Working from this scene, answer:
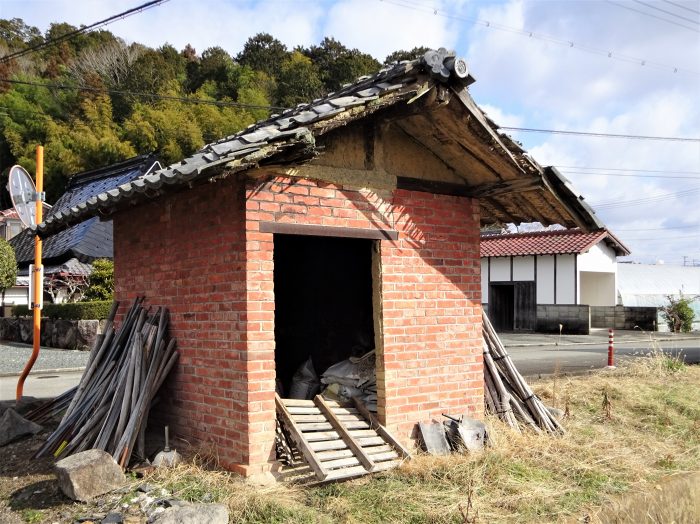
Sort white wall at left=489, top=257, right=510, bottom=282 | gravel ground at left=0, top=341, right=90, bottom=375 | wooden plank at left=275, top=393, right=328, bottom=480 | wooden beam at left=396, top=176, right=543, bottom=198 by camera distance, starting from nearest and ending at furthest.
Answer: wooden plank at left=275, top=393, right=328, bottom=480, wooden beam at left=396, top=176, right=543, bottom=198, gravel ground at left=0, top=341, right=90, bottom=375, white wall at left=489, top=257, right=510, bottom=282

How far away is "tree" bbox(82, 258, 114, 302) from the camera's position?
2030 cm

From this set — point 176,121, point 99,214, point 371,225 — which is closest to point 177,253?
point 99,214

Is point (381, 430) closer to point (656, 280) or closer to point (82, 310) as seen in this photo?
point (82, 310)

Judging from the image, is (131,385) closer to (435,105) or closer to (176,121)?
(435,105)

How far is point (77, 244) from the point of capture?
2597 cm

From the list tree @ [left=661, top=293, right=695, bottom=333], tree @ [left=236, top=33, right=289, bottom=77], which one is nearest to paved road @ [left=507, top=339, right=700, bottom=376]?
tree @ [left=661, top=293, right=695, bottom=333]

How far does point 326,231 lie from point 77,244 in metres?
23.0

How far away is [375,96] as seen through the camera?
5547 mm

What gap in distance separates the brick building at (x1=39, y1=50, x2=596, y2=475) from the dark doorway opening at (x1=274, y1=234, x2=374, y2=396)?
5.71 ft

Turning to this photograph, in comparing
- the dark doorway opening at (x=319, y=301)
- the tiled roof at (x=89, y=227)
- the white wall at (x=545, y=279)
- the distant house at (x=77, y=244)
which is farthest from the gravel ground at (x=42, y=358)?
the white wall at (x=545, y=279)

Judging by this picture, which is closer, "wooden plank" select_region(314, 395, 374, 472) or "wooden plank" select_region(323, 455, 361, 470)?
"wooden plank" select_region(323, 455, 361, 470)

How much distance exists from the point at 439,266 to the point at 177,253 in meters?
2.78

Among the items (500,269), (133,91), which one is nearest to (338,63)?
(133,91)

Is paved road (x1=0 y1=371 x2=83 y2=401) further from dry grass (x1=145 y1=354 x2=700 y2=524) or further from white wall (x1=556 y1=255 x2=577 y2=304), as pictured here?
white wall (x1=556 y1=255 x2=577 y2=304)
